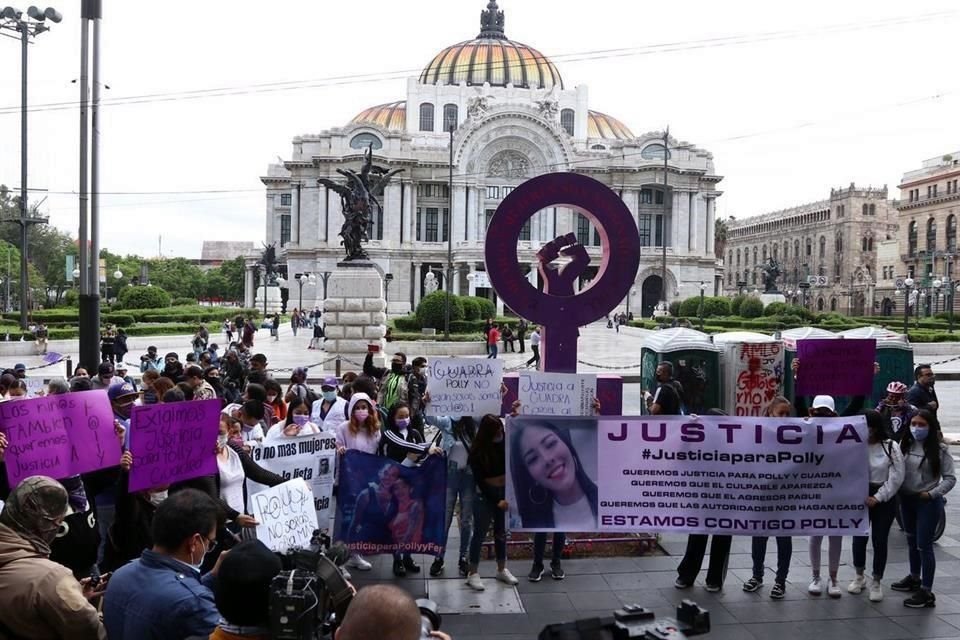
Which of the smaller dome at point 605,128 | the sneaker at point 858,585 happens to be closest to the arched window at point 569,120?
the smaller dome at point 605,128

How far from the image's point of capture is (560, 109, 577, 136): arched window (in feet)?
299

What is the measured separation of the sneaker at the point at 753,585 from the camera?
24.4ft

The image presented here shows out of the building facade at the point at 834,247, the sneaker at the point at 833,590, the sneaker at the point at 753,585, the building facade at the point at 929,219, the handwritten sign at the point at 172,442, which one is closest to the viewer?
the handwritten sign at the point at 172,442

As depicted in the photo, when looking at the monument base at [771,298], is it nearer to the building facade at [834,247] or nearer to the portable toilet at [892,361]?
the building facade at [834,247]

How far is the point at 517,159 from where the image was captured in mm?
80125

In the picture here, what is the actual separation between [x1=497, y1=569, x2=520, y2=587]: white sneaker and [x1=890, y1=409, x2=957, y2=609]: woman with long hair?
3.27m

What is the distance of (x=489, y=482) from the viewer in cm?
760

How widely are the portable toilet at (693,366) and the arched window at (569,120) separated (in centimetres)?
8014

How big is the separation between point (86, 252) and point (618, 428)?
32.4ft

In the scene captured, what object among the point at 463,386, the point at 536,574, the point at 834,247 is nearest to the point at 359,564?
the point at 536,574

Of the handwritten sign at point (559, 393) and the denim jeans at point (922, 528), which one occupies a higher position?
the handwritten sign at point (559, 393)

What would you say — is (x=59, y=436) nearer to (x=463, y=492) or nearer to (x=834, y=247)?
(x=463, y=492)

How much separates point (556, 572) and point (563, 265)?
13.2ft

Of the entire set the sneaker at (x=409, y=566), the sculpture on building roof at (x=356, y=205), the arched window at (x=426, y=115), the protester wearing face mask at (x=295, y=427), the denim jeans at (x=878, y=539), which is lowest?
the sneaker at (x=409, y=566)
